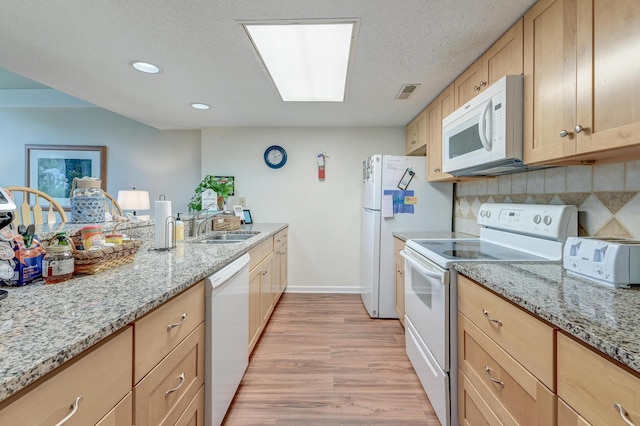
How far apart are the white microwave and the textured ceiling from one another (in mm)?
347

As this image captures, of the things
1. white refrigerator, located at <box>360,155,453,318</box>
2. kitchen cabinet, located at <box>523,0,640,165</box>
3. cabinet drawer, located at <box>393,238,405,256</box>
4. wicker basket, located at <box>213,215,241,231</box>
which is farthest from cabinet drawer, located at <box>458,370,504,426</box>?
wicker basket, located at <box>213,215,241,231</box>

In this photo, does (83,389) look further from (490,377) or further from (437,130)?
(437,130)

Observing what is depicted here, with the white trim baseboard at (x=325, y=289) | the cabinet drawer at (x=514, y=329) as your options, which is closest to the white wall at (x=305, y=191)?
the white trim baseboard at (x=325, y=289)

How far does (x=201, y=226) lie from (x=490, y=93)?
7.33 ft

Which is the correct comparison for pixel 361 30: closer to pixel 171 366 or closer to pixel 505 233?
pixel 505 233

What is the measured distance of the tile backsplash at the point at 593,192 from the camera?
4.09ft

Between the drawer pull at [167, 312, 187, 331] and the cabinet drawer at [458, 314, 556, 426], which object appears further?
the drawer pull at [167, 312, 187, 331]

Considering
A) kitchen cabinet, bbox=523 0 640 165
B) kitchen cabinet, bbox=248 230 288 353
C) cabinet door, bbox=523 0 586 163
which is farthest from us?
kitchen cabinet, bbox=248 230 288 353

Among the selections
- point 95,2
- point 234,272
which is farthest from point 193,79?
point 234,272

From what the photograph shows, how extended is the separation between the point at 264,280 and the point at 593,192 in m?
2.16

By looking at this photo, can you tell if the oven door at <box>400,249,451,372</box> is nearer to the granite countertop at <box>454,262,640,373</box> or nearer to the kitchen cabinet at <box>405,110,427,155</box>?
the granite countertop at <box>454,262,640,373</box>

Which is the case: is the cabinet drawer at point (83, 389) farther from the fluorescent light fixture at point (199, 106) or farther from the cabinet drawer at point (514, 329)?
the fluorescent light fixture at point (199, 106)

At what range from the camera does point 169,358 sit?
966 millimetres

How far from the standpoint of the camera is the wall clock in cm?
361
